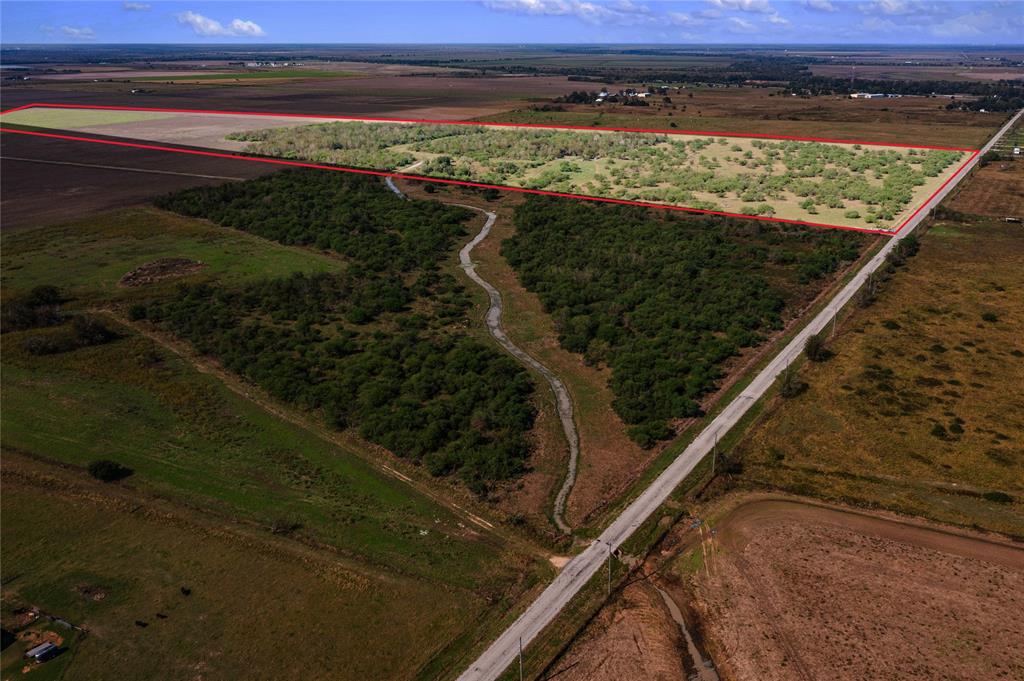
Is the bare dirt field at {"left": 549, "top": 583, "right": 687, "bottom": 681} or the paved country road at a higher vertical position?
the paved country road

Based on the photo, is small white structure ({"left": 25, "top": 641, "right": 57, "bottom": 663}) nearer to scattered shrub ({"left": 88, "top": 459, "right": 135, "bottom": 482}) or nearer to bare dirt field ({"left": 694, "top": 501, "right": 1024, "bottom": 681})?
scattered shrub ({"left": 88, "top": 459, "right": 135, "bottom": 482})

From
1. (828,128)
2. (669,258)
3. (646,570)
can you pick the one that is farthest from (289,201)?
(828,128)

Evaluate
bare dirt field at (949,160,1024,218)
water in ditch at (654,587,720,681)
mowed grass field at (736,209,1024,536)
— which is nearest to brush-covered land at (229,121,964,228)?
bare dirt field at (949,160,1024,218)

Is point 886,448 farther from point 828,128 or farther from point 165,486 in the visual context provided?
point 828,128

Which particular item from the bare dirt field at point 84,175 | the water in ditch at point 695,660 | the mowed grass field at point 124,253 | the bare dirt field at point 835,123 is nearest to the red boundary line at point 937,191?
the bare dirt field at point 835,123

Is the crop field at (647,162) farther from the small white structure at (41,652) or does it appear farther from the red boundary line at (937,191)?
the small white structure at (41,652)

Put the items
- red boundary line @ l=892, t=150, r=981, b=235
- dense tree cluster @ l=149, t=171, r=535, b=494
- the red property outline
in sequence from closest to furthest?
dense tree cluster @ l=149, t=171, r=535, b=494 < red boundary line @ l=892, t=150, r=981, b=235 < the red property outline

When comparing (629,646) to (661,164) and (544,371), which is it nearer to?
(544,371)
